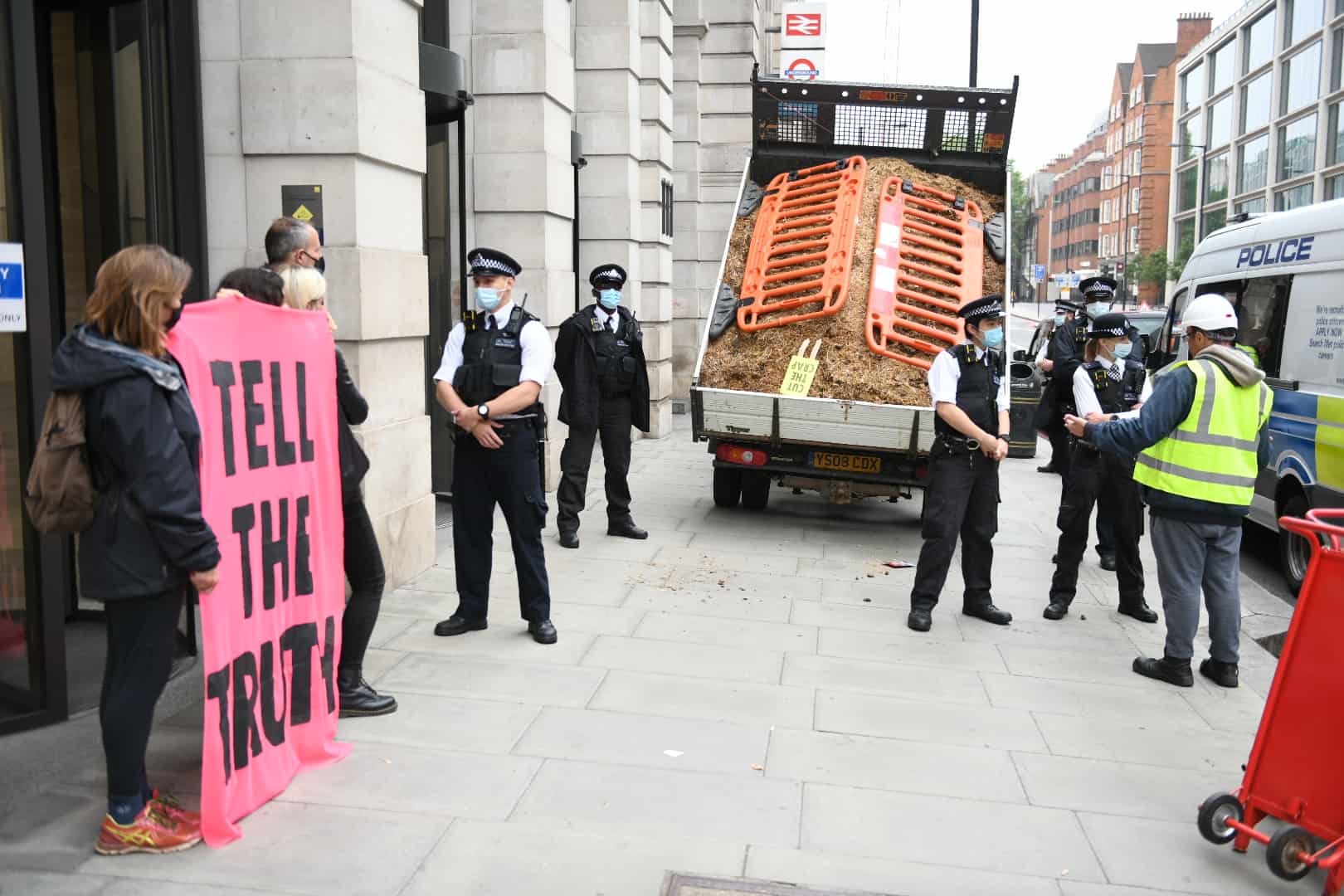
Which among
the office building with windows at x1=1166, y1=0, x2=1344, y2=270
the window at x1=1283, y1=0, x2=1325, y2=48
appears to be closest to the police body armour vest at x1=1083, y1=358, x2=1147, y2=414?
the office building with windows at x1=1166, y1=0, x2=1344, y2=270

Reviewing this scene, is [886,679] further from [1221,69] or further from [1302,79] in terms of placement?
[1221,69]

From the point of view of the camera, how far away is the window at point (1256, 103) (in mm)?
58625

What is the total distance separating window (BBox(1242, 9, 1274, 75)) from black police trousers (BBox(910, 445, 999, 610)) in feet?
197

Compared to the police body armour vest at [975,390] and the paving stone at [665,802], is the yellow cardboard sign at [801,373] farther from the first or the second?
the paving stone at [665,802]

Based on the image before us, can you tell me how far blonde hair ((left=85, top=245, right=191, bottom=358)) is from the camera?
3506 millimetres

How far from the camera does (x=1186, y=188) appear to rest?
2837 inches

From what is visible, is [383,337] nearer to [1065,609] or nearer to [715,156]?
[1065,609]

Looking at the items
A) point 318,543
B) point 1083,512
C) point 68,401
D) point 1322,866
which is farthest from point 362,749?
point 1083,512

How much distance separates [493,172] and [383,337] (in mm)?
4113

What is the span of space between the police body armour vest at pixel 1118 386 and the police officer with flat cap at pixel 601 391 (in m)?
3.13

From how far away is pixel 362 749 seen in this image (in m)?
4.71

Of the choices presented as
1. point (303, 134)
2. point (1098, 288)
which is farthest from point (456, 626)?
point (1098, 288)

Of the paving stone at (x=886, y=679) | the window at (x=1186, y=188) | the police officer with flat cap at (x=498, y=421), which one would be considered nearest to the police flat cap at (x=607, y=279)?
the police officer with flat cap at (x=498, y=421)

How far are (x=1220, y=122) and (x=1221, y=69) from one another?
9.58 ft
